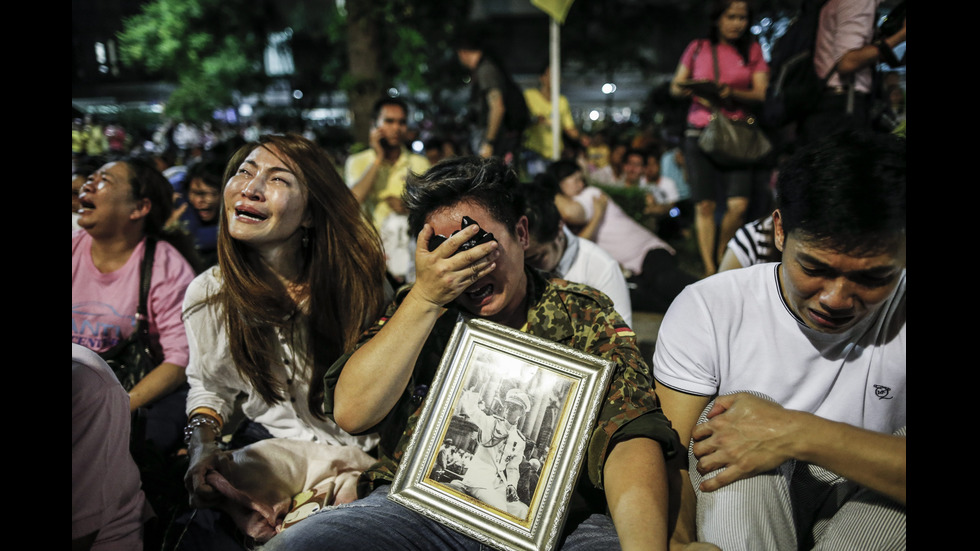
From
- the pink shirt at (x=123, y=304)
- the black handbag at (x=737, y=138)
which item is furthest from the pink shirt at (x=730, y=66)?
the pink shirt at (x=123, y=304)

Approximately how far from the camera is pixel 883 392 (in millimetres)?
1786

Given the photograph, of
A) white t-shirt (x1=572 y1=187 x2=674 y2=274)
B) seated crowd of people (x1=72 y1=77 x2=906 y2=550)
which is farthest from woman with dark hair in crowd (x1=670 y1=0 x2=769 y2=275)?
seated crowd of people (x1=72 y1=77 x2=906 y2=550)

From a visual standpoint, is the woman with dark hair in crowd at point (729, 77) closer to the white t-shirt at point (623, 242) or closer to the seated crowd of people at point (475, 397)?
the white t-shirt at point (623, 242)

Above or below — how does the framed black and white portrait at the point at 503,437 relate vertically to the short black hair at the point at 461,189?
below

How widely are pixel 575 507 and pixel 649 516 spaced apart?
1.12 ft

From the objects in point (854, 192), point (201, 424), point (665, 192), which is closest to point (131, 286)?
point (201, 424)

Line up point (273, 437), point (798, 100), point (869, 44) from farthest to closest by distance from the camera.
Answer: point (798, 100) → point (869, 44) → point (273, 437)

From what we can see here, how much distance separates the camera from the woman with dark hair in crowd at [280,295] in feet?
8.04

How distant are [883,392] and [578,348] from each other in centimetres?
82

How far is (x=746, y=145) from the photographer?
4617 millimetres

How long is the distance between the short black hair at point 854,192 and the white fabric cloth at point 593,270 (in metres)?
1.61

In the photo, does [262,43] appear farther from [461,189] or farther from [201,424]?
[461,189]
